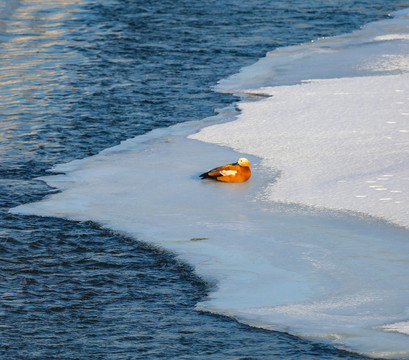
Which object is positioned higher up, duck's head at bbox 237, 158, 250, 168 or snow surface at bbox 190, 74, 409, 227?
duck's head at bbox 237, 158, 250, 168

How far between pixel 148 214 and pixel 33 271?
5.22 ft

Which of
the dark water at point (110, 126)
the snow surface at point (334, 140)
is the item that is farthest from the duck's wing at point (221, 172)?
the dark water at point (110, 126)

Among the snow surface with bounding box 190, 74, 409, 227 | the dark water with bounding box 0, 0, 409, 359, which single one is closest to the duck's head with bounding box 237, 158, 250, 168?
the snow surface with bounding box 190, 74, 409, 227

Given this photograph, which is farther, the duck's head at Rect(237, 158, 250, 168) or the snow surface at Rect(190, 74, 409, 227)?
the duck's head at Rect(237, 158, 250, 168)

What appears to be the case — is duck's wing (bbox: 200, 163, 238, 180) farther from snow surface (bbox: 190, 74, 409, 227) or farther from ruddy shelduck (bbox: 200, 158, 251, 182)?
snow surface (bbox: 190, 74, 409, 227)

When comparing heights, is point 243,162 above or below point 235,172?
above

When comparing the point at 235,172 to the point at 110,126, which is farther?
the point at 110,126

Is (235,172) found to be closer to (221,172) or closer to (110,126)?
(221,172)

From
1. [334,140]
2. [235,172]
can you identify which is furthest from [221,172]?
[334,140]

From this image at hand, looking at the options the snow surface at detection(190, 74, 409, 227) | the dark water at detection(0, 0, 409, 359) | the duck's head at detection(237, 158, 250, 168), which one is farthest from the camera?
the duck's head at detection(237, 158, 250, 168)

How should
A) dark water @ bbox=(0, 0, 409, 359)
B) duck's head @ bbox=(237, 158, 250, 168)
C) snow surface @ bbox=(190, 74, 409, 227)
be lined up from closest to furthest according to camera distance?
dark water @ bbox=(0, 0, 409, 359), snow surface @ bbox=(190, 74, 409, 227), duck's head @ bbox=(237, 158, 250, 168)

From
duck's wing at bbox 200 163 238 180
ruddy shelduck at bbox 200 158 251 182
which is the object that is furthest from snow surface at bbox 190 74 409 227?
duck's wing at bbox 200 163 238 180

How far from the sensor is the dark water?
604 centimetres

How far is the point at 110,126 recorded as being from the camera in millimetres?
11336
